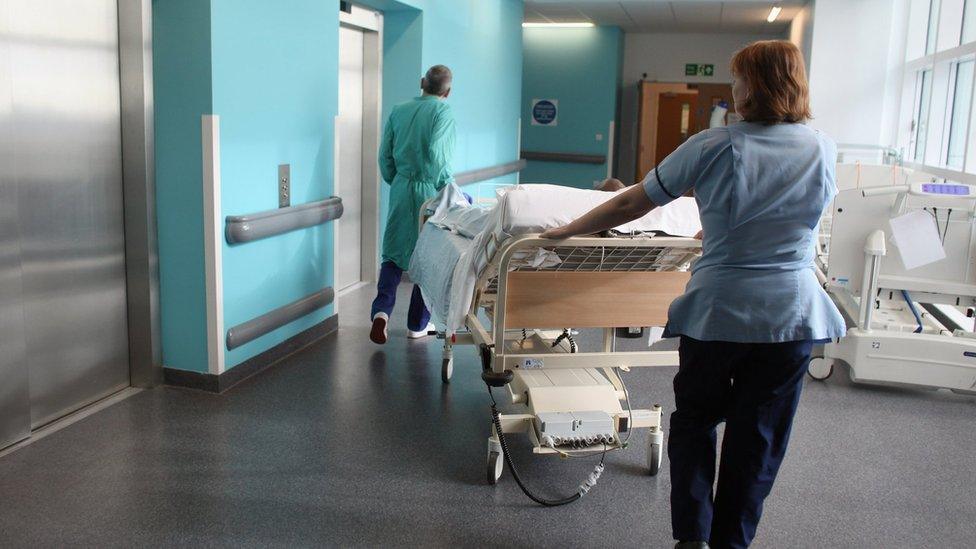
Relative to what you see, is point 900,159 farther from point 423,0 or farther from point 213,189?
point 213,189

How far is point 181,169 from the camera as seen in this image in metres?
3.96

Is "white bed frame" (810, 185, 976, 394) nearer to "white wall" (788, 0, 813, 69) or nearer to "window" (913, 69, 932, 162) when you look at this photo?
"window" (913, 69, 932, 162)

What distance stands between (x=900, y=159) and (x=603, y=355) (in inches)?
235

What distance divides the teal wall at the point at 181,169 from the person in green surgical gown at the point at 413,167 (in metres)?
1.22

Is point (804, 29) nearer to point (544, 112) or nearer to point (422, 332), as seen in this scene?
point (544, 112)

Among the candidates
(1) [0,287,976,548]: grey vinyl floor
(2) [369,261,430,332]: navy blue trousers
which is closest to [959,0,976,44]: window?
(1) [0,287,976,548]: grey vinyl floor

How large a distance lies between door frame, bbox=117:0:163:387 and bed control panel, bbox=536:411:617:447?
1.98 m

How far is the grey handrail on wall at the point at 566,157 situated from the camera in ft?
40.3

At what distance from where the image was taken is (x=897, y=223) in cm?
437

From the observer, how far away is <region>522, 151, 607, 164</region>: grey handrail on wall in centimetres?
1229

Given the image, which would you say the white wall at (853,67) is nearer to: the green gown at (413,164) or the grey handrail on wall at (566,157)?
the grey handrail on wall at (566,157)

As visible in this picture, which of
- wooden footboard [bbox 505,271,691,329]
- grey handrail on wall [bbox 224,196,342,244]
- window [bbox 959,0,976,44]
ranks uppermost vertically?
window [bbox 959,0,976,44]

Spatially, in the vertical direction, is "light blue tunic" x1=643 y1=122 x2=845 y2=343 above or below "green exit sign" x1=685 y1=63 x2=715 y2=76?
below

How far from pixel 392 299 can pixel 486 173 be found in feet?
11.9
